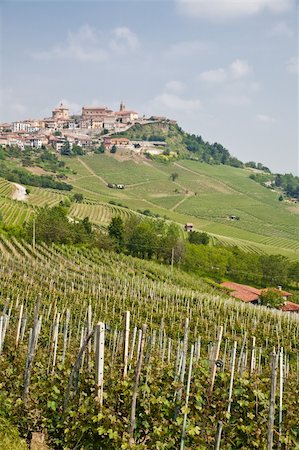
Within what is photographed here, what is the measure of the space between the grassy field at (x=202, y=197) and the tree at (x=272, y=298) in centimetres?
2552

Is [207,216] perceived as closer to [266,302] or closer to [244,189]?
[244,189]

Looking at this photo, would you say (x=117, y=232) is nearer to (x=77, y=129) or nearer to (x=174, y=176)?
(x=174, y=176)

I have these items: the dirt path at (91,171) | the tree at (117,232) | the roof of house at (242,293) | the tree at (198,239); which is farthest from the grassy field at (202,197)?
the roof of house at (242,293)

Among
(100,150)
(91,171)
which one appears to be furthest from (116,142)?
(91,171)

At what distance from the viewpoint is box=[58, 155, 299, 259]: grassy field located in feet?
263

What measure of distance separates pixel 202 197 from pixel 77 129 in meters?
82.8

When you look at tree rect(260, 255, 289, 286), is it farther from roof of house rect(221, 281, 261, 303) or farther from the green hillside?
the green hillside

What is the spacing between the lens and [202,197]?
108 meters

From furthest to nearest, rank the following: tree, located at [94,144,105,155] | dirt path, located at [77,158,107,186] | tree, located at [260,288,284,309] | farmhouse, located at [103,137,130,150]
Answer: farmhouse, located at [103,137,130,150]
tree, located at [94,144,105,155]
dirt path, located at [77,158,107,186]
tree, located at [260,288,284,309]

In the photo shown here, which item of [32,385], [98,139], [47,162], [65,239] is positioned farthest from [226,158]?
[32,385]

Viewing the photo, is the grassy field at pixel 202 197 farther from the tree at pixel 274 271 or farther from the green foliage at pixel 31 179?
the tree at pixel 274 271

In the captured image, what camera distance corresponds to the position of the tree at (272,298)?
1485 inches

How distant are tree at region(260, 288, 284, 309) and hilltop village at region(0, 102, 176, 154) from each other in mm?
113547

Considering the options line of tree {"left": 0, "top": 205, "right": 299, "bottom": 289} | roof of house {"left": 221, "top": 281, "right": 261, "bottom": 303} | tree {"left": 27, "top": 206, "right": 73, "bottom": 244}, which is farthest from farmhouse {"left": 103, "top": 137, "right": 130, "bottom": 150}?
roof of house {"left": 221, "top": 281, "right": 261, "bottom": 303}
